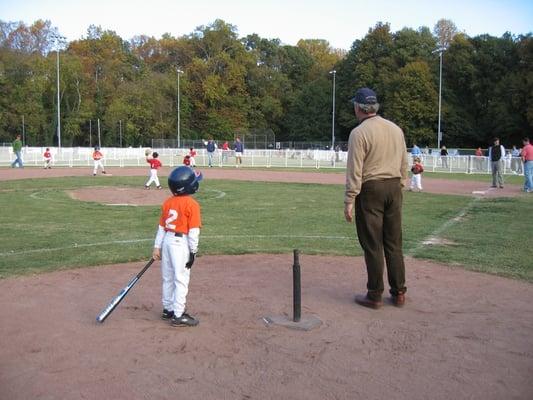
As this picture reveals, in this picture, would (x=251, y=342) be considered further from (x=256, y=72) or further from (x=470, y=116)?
(x=256, y=72)

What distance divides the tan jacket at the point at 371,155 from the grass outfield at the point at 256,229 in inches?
102

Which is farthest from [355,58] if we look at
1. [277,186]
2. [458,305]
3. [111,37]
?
[458,305]

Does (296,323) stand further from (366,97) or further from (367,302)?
(366,97)

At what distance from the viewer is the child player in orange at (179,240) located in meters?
5.61

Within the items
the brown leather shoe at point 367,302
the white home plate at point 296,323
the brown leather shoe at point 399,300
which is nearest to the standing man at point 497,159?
the brown leather shoe at point 399,300

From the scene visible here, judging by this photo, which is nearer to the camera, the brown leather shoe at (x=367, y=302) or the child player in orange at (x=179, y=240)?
the child player in orange at (x=179, y=240)

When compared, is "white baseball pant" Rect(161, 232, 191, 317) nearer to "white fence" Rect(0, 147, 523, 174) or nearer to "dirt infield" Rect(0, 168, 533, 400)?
"dirt infield" Rect(0, 168, 533, 400)

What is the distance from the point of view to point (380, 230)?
6.29 m

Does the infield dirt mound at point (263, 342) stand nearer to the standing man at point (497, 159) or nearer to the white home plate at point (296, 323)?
the white home plate at point (296, 323)

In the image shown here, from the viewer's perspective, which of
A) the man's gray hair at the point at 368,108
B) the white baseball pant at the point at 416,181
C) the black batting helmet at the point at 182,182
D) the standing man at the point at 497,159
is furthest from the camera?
the standing man at the point at 497,159

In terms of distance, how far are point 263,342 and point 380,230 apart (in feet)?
6.49

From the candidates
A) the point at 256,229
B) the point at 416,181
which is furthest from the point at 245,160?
the point at 256,229

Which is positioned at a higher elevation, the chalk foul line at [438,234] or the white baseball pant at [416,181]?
the white baseball pant at [416,181]

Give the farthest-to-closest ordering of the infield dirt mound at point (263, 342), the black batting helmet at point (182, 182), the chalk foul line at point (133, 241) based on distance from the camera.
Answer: the chalk foul line at point (133, 241) → the black batting helmet at point (182, 182) → the infield dirt mound at point (263, 342)
